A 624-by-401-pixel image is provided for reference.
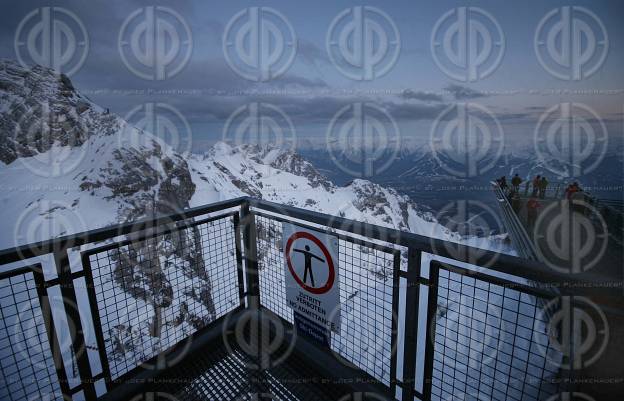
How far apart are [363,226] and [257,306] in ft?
7.51

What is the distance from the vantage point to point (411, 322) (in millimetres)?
2588

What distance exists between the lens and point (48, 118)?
254ft

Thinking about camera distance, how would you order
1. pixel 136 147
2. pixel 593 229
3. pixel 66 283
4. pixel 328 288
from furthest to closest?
1. pixel 136 147
2. pixel 593 229
3. pixel 328 288
4. pixel 66 283

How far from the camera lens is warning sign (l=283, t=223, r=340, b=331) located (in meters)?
2.99

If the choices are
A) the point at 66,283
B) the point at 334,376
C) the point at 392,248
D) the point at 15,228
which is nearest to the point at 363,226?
the point at 392,248

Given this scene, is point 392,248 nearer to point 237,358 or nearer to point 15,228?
point 237,358

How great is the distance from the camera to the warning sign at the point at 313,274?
299 centimetres
